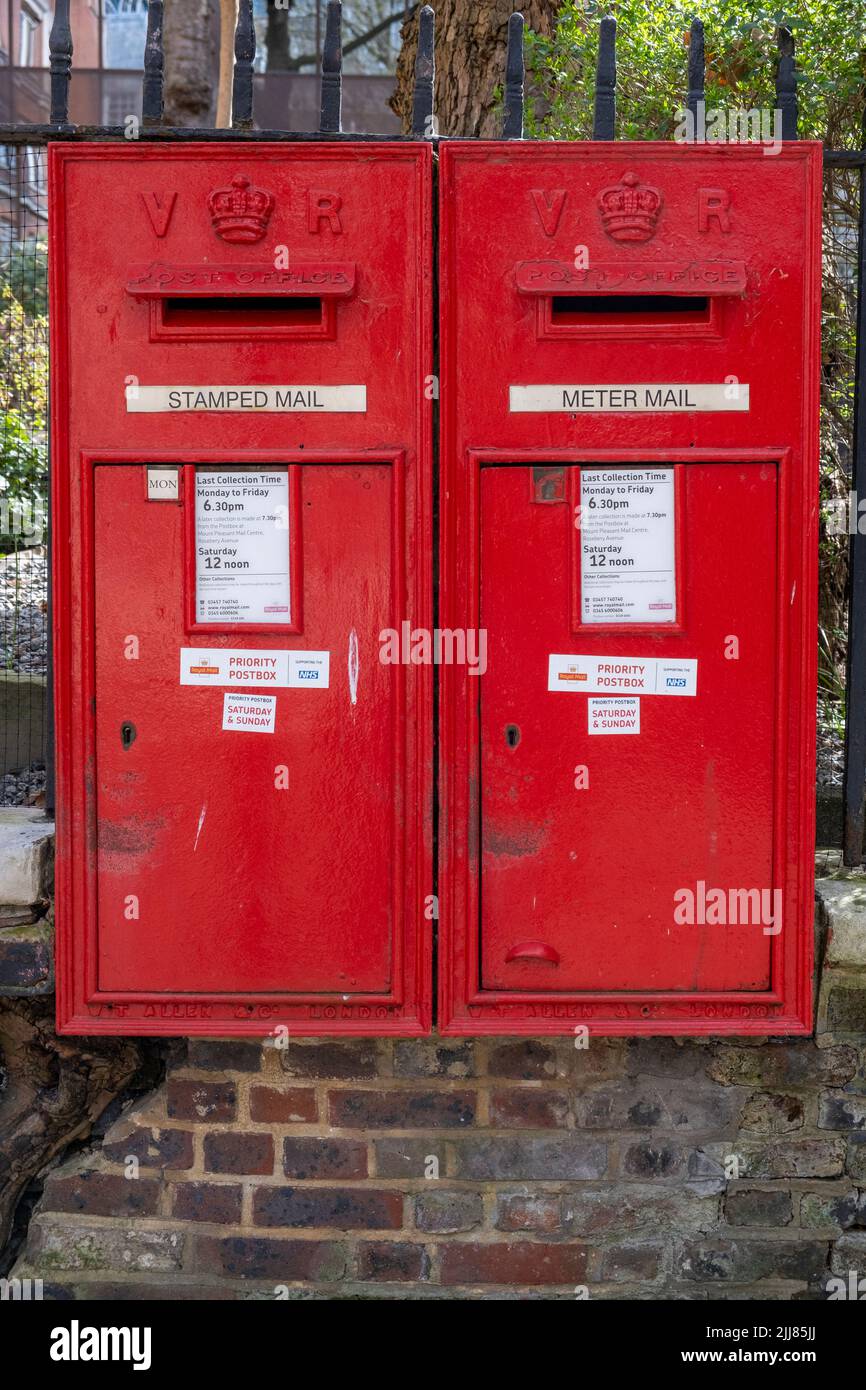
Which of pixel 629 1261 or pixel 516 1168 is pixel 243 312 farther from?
pixel 629 1261

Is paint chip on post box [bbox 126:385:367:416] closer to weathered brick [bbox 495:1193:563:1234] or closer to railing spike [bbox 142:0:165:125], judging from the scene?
railing spike [bbox 142:0:165:125]

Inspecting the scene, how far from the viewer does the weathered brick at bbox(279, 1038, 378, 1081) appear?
271 cm

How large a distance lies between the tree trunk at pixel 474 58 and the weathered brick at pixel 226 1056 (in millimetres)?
3169

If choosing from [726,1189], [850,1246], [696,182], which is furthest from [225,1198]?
[696,182]

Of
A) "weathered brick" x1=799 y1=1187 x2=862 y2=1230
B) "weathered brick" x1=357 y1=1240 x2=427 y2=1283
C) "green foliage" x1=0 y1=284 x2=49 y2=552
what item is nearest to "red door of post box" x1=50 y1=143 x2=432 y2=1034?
"weathered brick" x1=357 y1=1240 x2=427 y2=1283

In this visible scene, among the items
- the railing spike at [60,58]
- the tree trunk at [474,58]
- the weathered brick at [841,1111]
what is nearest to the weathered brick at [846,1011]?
the weathered brick at [841,1111]

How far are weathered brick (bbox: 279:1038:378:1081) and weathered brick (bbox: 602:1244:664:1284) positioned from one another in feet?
2.34

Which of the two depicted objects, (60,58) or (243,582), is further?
(60,58)

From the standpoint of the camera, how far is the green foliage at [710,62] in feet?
10.1

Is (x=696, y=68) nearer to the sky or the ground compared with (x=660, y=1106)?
nearer to the sky

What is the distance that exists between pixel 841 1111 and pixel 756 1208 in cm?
31

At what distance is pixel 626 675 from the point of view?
8.10ft

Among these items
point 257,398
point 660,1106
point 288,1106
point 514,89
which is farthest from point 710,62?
point 288,1106

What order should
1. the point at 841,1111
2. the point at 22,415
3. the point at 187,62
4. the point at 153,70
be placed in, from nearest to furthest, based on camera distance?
the point at 153,70, the point at 841,1111, the point at 22,415, the point at 187,62
